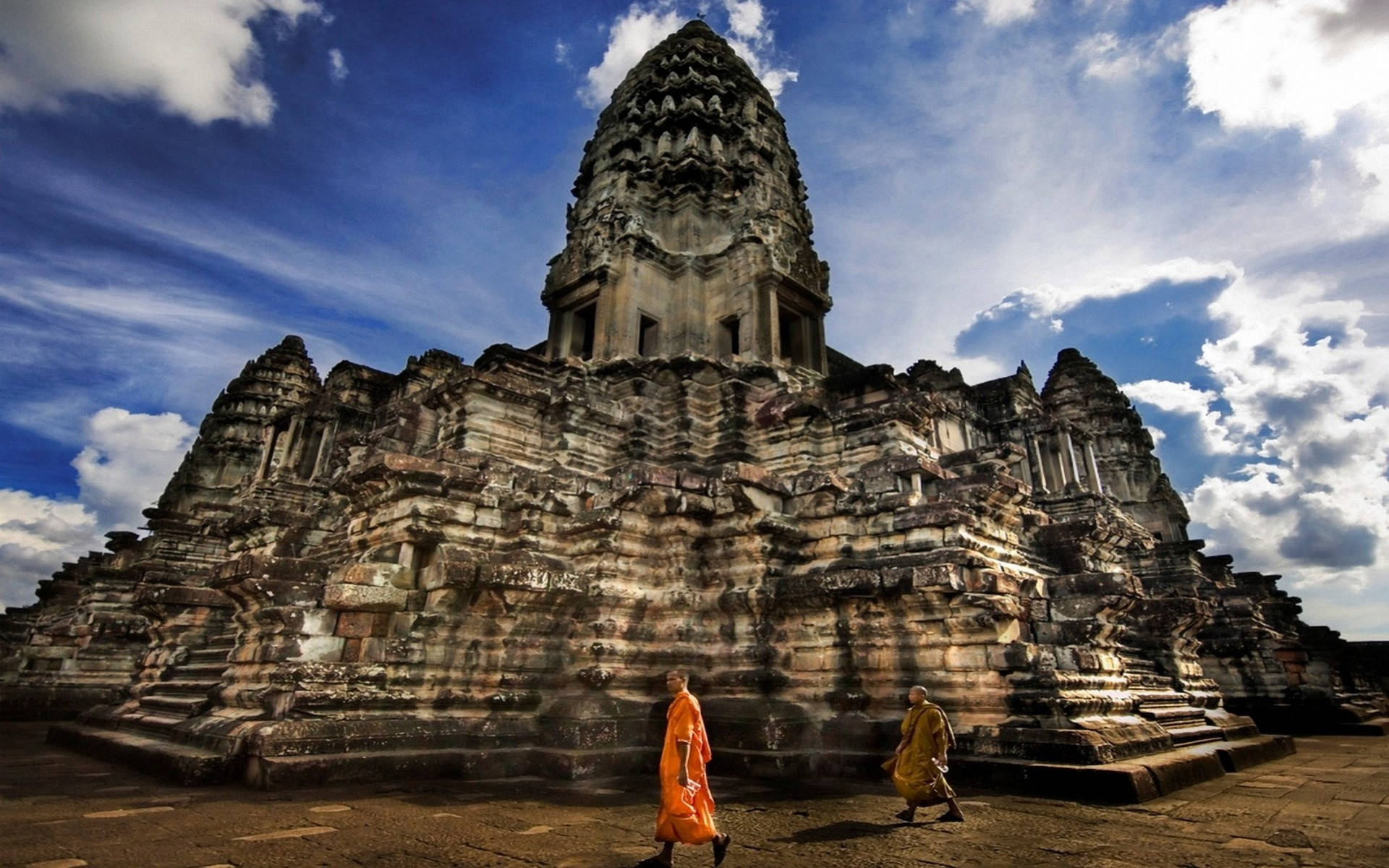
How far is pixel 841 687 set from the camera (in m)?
9.07

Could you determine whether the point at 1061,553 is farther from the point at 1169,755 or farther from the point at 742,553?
the point at 742,553

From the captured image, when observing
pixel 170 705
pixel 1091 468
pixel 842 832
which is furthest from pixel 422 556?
pixel 1091 468

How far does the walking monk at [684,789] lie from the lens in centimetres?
458

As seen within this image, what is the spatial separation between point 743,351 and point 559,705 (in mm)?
7997

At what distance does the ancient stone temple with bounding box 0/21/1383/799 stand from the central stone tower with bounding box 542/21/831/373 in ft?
0.31

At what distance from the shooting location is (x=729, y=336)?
15.4 metres

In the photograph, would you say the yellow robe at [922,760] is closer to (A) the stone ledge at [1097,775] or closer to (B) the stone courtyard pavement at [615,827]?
(B) the stone courtyard pavement at [615,827]

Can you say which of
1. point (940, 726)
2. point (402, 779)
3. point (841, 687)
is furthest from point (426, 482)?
point (940, 726)

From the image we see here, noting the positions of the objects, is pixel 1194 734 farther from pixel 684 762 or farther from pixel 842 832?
pixel 684 762

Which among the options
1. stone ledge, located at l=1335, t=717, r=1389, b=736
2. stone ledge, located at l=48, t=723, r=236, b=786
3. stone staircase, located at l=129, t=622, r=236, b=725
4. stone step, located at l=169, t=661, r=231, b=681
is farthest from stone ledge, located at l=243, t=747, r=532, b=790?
stone ledge, located at l=1335, t=717, r=1389, b=736

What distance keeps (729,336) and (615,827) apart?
11056mm

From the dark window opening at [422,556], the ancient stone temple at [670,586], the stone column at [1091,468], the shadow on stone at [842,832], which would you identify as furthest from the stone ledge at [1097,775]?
the stone column at [1091,468]

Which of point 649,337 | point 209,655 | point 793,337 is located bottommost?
point 209,655

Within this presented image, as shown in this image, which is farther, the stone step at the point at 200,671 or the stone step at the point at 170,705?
the stone step at the point at 200,671
